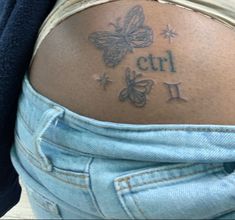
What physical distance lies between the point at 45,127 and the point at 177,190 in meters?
0.25

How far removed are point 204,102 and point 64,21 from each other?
0.97ft

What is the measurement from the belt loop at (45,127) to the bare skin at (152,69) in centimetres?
2

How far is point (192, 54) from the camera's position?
2.44 feet

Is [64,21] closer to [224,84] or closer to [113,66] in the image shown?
[113,66]

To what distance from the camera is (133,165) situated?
0.76m

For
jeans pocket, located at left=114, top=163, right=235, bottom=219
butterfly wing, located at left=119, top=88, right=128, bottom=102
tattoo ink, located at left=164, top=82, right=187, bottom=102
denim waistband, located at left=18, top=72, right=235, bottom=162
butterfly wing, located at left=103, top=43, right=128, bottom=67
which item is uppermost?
butterfly wing, located at left=103, top=43, right=128, bottom=67

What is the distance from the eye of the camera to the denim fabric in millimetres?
719

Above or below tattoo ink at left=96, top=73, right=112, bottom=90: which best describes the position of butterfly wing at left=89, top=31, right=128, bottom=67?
above

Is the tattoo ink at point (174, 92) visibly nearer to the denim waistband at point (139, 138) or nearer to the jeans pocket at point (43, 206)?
the denim waistband at point (139, 138)

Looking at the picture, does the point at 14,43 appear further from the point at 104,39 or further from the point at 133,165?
the point at 133,165

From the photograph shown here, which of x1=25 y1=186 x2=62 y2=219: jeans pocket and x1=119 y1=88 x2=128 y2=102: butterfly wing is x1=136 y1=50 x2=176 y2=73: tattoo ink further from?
x1=25 y1=186 x2=62 y2=219: jeans pocket

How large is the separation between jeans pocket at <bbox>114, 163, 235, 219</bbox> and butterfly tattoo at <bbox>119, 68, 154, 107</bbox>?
0.38ft

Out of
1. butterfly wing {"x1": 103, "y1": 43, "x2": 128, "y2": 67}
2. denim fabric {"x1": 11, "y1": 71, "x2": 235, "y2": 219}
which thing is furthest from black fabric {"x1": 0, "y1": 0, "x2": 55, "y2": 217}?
butterfly wing {"x1": 103, "y1": 43, "x2": 128, "y2": 67}

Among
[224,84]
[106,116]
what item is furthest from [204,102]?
[106,116]
